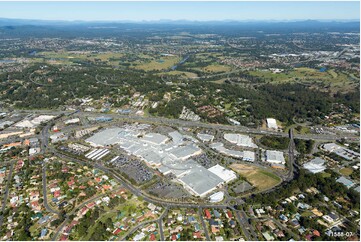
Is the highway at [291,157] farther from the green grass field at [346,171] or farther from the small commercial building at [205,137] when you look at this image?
the small commercial building at [205,137]

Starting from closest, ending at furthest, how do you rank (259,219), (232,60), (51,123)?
(259,219)
(51,123)
(232,60)

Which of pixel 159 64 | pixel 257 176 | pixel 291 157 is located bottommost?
pixel 159 64

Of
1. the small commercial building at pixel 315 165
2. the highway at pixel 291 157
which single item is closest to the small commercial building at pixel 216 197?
the highway at pixel 291 157

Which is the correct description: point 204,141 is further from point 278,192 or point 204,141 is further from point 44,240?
point 44,240

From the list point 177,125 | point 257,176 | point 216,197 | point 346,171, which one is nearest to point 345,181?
point 346,171

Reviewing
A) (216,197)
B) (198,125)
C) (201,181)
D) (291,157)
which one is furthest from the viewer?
(198,125)

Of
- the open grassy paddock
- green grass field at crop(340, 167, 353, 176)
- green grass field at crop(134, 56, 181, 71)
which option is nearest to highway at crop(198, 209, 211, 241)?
the open grassy paddock

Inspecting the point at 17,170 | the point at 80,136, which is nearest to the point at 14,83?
the point at 80,136

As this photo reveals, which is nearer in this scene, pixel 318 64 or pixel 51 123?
pixel 51 123

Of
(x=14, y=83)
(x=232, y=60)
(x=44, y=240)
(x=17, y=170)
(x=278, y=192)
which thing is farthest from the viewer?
(x=232, y=60)

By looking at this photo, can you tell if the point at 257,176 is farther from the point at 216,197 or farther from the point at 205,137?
the point at 205,137

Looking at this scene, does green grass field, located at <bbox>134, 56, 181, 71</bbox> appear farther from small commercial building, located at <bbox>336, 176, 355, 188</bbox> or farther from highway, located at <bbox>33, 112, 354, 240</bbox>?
small commercial building, located at <bbox>336, 176, 355, 188</bbox>
